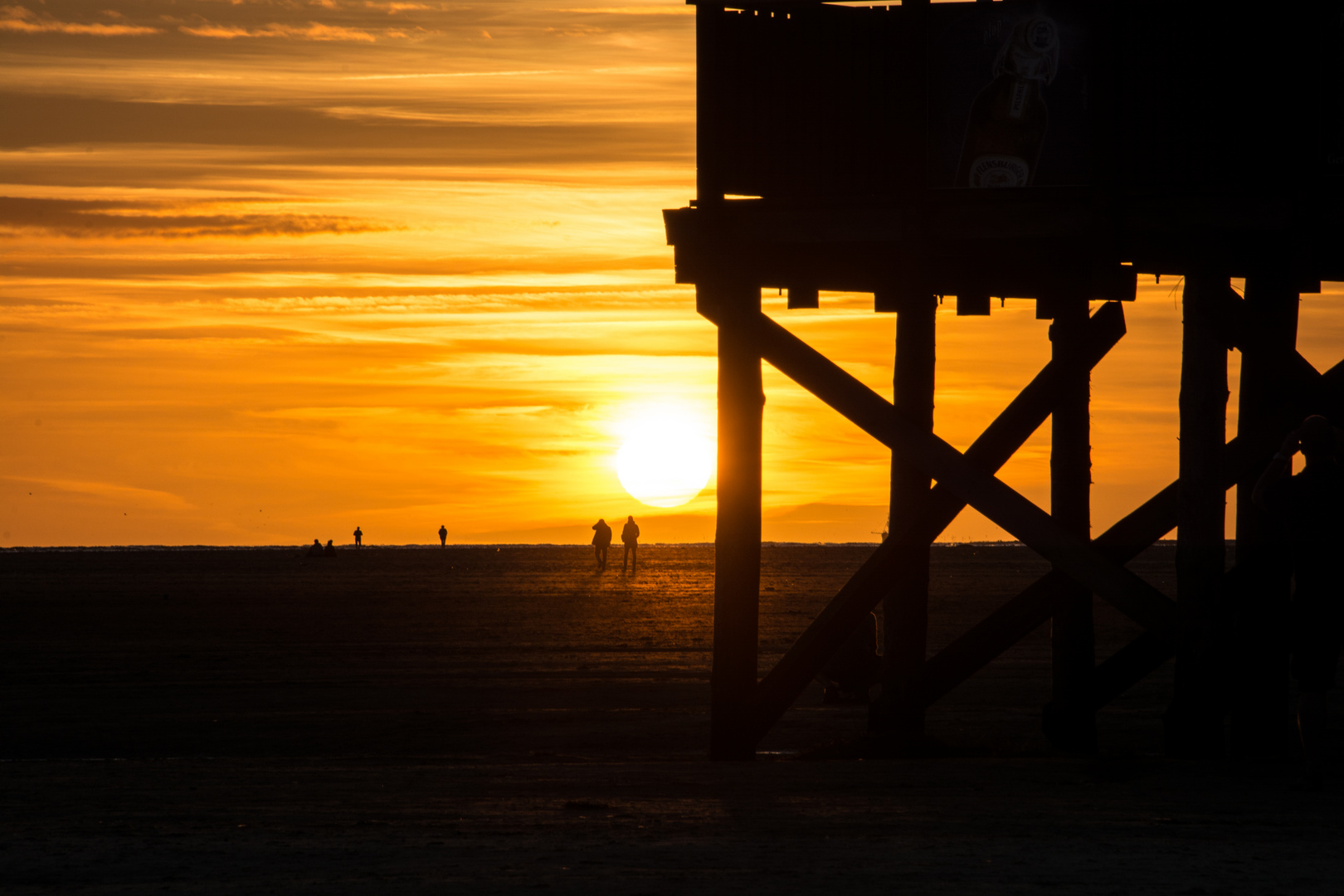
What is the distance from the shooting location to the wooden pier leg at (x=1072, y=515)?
10281 mm

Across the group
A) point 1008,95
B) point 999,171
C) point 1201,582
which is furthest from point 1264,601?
point 1008,95

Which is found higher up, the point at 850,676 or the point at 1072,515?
the point at 1072,515

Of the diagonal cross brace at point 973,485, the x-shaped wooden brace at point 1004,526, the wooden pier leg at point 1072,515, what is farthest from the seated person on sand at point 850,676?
the diagonal cross brace at point 973,485

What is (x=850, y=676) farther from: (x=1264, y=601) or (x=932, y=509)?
(x=1264, y=601)

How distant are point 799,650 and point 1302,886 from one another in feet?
14.7

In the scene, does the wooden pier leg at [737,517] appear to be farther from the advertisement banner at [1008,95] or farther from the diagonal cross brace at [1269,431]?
the advertisement banner at [1008,95]

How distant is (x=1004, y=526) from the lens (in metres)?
8.73

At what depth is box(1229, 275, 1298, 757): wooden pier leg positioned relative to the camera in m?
8.95

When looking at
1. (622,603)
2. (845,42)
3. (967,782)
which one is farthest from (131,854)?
(622,603)

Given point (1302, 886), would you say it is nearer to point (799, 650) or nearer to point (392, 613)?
point (799, 650)

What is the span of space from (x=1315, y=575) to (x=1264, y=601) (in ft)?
6.16

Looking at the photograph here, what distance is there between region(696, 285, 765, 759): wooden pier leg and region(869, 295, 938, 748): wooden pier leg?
3.18 ft

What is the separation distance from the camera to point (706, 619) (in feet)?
81.7

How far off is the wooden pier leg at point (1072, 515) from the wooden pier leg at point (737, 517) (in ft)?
7.85
